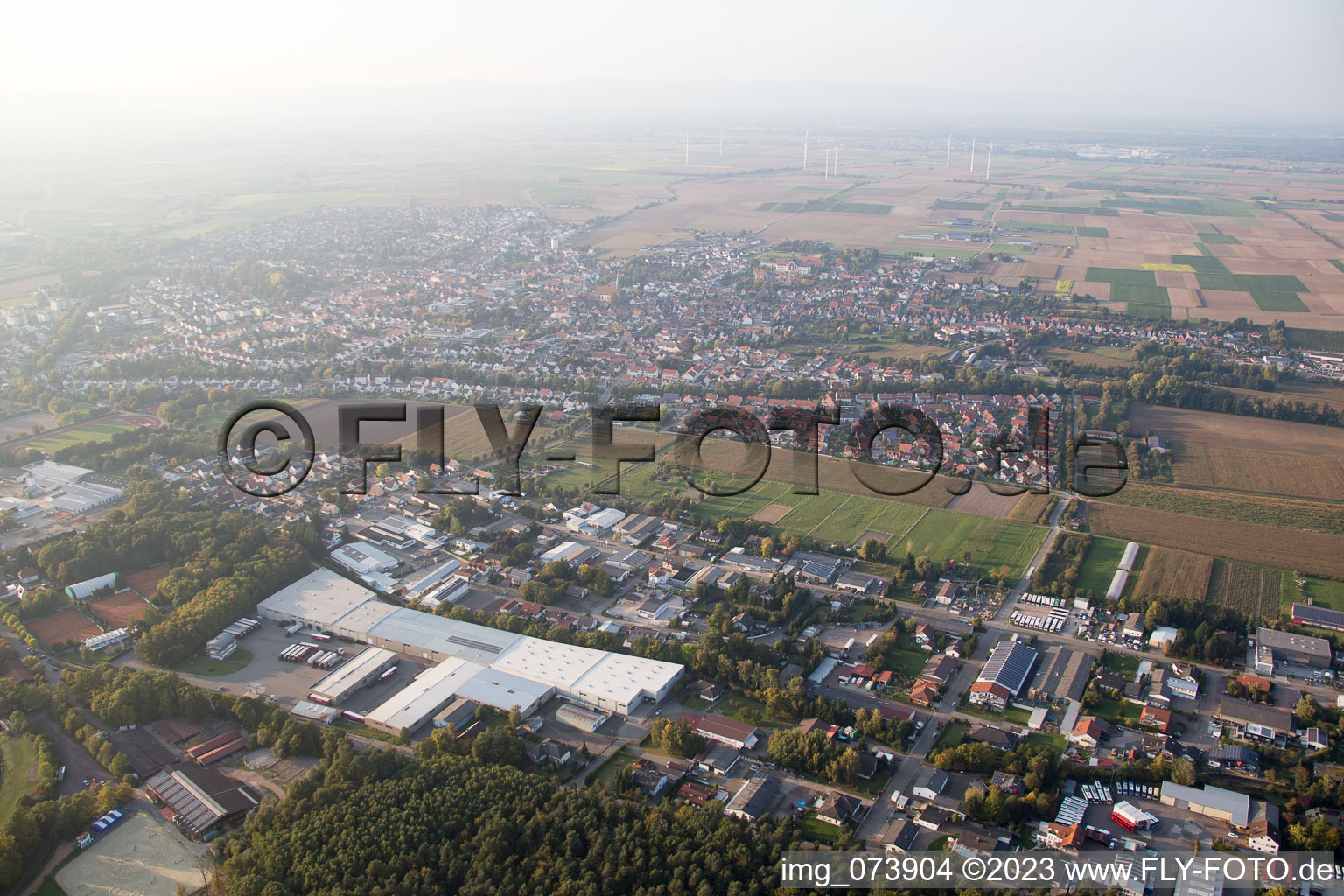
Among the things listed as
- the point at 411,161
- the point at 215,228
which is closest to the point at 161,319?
the point at 215,228

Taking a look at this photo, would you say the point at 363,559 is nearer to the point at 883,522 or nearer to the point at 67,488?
the point at 67,488

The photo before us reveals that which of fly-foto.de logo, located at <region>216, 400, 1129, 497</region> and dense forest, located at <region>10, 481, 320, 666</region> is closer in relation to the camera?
dense forest, located at <region>10, 481, 320, 666</region>

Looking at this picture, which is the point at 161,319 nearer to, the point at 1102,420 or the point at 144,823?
the point at 144,823

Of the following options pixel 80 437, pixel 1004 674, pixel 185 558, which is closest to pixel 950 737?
pixel 1004 674

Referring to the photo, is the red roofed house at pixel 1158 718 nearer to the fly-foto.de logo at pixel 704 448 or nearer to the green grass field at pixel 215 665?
the fly-foto.de logo at pixel 704 448

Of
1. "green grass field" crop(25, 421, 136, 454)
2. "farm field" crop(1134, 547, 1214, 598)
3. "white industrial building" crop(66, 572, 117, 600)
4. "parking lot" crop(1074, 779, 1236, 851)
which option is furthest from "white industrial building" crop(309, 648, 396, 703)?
"green grass field" crop(25, 421, 136, 454)

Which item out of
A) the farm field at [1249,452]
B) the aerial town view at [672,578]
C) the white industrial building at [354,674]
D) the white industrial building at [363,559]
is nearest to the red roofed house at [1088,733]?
the aerial town view at [672,578]

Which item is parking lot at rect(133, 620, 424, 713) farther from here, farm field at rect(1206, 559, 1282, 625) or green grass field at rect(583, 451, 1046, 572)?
farm field at rect(1206, 559, 1282, 625)
